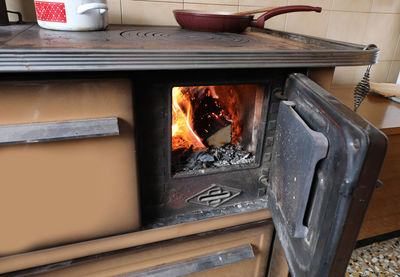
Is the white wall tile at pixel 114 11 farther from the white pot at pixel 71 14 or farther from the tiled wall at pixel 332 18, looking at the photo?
the white pot at pixel 71 14

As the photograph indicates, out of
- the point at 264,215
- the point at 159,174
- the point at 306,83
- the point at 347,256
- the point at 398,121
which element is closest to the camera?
the point at 347,256

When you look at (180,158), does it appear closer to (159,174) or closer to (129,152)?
(159,174)

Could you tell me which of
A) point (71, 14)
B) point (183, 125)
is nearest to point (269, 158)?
point (183, 125)

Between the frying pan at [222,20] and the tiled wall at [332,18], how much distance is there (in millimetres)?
257

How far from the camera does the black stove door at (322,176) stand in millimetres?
425

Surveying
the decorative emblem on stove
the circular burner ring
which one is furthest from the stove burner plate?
the decorative emblem on stove

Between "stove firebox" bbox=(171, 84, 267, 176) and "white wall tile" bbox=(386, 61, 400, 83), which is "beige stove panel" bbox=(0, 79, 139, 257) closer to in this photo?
"stove firebox" bbox=(171, 84, 267, 176)

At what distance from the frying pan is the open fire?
19 centimetres

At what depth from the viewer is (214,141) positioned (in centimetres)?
93

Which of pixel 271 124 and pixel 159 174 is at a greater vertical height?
pixel 271 124

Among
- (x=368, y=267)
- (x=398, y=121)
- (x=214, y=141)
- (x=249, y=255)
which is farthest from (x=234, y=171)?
(x=368, y=267)

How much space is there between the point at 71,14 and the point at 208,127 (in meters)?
0.51

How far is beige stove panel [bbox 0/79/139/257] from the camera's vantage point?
1.74 ft

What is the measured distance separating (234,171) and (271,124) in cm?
17
